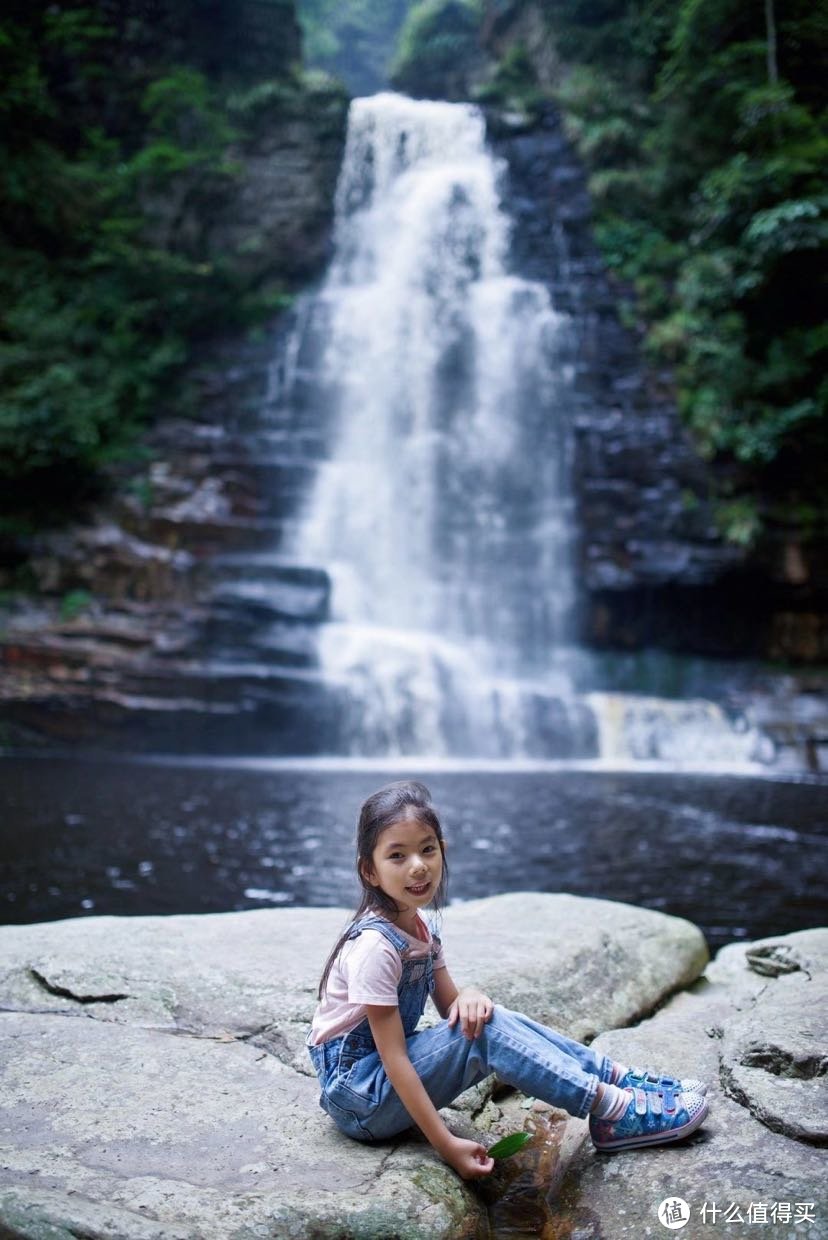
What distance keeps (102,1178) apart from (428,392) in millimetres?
17327

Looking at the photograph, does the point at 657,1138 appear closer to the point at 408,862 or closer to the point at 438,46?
the point at 408,862

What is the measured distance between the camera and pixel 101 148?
63.8 ft

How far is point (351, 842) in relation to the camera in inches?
282

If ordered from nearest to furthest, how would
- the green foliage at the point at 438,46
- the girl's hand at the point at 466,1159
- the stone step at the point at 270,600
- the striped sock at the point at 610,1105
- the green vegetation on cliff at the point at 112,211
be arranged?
the girl's hand at the point at 466,1159 < the striped sock at the point at 610,1105 < the stone step at the point at 270,600 < the green vegetation on cliff at the point at 112,211 < the green foliage at the point at 438,46

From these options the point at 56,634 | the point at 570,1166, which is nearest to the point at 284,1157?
the point at 570,1166

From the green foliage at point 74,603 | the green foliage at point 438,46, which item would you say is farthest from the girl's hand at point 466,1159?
the green foliage at point 438,46

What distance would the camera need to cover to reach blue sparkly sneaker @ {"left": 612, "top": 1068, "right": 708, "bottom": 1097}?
210cm

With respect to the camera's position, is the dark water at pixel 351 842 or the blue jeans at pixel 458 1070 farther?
the dark water at pixel 351 842

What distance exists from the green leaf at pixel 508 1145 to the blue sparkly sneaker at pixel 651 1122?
0.19 meters

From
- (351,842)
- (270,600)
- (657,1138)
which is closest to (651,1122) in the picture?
(657,1138)

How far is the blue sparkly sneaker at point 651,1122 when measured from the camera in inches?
80.7

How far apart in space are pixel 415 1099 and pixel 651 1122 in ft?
1.87

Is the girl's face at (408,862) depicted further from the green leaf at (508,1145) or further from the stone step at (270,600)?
the stone step at (270,600)

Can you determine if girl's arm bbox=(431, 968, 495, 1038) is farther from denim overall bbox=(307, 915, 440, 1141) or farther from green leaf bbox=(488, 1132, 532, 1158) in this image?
green leaf bbox=(488, 1132, 532, 1158)
